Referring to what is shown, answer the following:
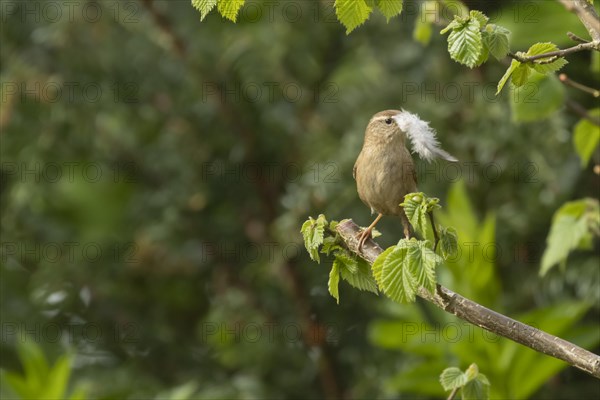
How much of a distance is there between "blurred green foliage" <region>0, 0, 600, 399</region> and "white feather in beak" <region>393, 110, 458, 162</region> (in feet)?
4.18

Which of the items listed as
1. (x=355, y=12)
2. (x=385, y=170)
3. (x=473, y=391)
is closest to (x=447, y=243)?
(x=473, y=391)

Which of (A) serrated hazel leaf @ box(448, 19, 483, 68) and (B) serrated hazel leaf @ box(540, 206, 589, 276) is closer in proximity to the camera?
(A) serrated hazel leaf @ box(448, 19, 483, 68)

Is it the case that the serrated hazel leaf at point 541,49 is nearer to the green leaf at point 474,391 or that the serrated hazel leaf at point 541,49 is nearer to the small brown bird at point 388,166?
the small brown bird at point 388,166

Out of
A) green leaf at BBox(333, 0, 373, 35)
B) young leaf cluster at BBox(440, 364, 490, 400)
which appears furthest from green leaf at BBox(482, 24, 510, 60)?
young leaf cluster at BBox(440, 364, 490, 400)

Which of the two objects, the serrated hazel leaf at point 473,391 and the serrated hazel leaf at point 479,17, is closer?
the serrated hazel leaf at point 479,17

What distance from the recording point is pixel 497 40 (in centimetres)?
237

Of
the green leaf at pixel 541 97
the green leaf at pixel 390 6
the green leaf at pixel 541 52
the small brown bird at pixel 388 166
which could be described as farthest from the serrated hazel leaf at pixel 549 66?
the green leaf at pixel 541 97

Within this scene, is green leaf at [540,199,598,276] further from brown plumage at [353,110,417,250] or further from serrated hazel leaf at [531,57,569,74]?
serrated hazel leaf at [531,57,569,74]

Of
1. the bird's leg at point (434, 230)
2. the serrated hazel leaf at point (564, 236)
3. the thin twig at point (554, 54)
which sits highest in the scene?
the thin twig at point (554, 54)

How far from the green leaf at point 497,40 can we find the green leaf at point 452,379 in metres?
0.86

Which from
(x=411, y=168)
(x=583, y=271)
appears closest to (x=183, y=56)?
(x=411, y=168)

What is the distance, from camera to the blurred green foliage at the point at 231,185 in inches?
182

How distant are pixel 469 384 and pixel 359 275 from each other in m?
0.41

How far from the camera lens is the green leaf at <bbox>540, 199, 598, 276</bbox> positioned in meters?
3.46
